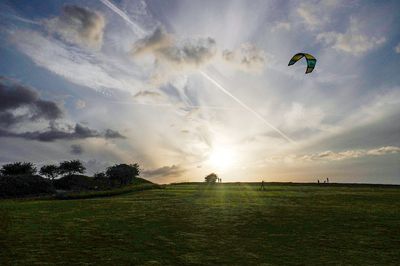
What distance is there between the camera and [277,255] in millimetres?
12680

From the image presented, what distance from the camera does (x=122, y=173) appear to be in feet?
254

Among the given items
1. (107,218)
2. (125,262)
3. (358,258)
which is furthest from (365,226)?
(107,218)

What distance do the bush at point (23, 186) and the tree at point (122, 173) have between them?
71.6 ft

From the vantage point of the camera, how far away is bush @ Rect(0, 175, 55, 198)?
169ft

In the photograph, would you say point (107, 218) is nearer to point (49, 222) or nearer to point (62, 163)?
point (49, 222)

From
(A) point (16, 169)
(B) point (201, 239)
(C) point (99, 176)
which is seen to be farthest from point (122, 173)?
(B) point (201, 239)

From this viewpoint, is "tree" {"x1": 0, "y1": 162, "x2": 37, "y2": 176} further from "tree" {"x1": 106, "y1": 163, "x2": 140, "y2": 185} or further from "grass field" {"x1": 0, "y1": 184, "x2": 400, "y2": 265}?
"grass field" {"x1": 0, "y1": 184, "x2": 400, "y2": 265}

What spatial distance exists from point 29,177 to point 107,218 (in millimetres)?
39873

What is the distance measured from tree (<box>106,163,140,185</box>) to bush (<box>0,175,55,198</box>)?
21814 mm

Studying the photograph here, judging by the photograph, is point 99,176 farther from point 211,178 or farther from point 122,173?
point 211,178

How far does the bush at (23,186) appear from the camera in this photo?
51.4m

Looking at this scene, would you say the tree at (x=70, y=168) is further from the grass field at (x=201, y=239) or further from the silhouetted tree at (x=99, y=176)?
the grass field at (x=201, y=239)

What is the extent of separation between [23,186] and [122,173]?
86.9 feet

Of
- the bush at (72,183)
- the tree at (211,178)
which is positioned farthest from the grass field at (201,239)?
the tree at (211,178)
